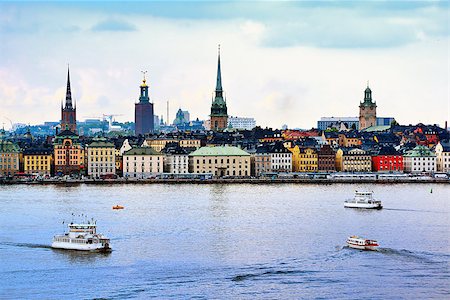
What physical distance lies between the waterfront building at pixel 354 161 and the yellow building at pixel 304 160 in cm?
131

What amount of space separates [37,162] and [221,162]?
825 cm

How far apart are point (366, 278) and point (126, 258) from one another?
4.53 m

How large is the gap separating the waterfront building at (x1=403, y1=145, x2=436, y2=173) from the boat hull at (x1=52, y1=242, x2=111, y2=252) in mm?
33420

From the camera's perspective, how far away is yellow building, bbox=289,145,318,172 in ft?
179

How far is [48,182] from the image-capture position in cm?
4866

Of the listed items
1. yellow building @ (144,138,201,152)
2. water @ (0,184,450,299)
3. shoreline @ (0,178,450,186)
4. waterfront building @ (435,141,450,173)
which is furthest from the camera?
yellow building @ (144,138,201,152)

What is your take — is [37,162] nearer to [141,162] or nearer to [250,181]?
[141,162]

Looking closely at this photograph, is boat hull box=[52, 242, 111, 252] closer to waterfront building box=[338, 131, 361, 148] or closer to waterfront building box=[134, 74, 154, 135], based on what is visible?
waterfront building box=[338, 131, 361, 148]

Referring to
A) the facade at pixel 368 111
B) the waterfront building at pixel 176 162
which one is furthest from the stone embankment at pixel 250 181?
the facade at pixel 368 111

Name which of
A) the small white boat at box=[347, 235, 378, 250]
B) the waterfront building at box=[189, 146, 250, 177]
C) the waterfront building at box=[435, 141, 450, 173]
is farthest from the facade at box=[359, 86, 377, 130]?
the small white boat at box=[347, 235, 378, 250]

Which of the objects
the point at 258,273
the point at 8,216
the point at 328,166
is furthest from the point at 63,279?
the point at 328,166

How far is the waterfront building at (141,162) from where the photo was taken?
172ft

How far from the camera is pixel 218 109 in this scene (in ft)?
250

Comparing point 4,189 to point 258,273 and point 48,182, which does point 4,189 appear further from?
point 258,273
